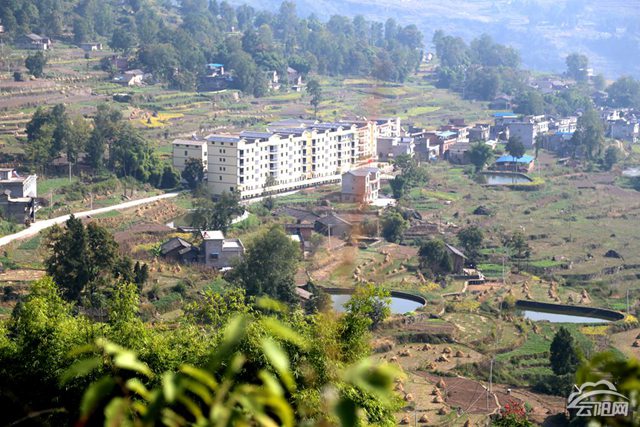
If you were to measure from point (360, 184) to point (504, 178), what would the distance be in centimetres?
377

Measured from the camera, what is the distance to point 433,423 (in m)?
6.47

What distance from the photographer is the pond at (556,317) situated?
30.6 ft

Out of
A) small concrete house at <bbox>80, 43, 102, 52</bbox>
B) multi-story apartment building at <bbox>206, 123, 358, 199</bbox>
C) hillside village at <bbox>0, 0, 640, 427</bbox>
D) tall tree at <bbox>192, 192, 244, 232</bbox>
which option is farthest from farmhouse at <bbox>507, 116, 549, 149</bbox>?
tall tree at <bbox>192, 192, 244, 232</bbox>

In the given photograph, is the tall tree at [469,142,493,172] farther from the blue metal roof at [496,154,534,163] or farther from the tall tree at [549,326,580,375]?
the tall tree at [549,326,580,375]

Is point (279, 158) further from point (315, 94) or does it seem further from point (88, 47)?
point (88, 47)

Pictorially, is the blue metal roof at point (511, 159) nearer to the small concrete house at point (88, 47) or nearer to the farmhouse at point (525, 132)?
the farmhouse at point (525, 132)

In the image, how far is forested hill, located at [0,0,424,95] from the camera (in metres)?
19.4

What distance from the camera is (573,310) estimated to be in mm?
9523

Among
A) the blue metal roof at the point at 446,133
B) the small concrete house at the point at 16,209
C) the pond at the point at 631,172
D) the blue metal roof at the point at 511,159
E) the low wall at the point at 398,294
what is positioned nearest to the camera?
the low wall at the point at 398,294

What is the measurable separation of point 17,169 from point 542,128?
10944 mm

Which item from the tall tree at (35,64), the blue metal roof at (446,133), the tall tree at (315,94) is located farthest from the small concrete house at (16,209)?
the tall tree at (315,94)

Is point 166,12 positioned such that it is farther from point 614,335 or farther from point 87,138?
point 614,335

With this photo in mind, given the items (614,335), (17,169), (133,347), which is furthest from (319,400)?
(17,169)

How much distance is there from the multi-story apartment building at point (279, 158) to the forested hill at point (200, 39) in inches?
68.7
